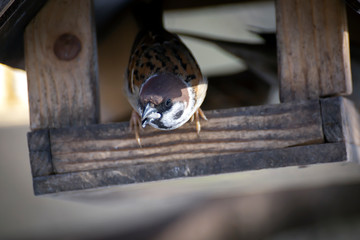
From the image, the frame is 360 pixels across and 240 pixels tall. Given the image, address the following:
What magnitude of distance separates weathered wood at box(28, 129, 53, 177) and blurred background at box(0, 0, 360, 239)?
388 millimetres

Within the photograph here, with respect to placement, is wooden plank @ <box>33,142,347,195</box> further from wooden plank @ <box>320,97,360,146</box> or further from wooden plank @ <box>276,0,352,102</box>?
wooden plank @ <box>276,0,352,102</box>

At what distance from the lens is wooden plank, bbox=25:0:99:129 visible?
129cm

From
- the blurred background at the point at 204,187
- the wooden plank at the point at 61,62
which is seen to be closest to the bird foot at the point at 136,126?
the wooden plank at the point at 61,62

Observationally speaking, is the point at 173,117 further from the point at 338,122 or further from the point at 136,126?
the point at 338,122

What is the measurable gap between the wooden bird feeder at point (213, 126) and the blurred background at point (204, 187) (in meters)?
0.31

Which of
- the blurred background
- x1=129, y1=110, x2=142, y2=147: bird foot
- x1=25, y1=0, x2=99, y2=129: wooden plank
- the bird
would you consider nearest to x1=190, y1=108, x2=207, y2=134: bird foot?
the bird

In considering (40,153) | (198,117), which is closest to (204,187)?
(198,117)

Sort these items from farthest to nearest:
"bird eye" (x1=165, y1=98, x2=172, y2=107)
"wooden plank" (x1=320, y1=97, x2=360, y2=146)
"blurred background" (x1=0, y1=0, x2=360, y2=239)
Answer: "blurred background" (x1=0, y1=0, x2=360, y2=239) < "bird eye" (x1=165, y1=98, x2=172, y2=107) < "wooden plank" (x1=320, y1=97, x2=360, y2=146)

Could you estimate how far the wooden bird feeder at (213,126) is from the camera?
1150mm

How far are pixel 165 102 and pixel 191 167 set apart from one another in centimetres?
19

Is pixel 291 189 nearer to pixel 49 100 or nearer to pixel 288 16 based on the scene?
pixel 288 16

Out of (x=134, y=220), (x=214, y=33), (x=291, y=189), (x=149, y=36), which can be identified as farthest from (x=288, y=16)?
(x=134, y=220)

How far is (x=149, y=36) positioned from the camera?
5.04ft

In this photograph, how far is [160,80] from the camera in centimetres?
127
